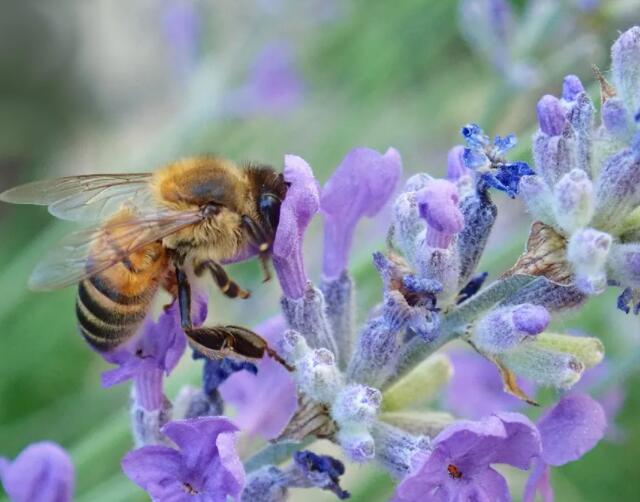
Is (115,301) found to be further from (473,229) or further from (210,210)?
(473,229)

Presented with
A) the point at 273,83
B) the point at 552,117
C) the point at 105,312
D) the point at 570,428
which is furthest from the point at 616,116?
the point at 273,83

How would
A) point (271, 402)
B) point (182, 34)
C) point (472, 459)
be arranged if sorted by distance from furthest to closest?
point (182, 34) → point (271, 402) → point (472, 459)

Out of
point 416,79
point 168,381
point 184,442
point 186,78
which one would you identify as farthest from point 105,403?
point 184,442

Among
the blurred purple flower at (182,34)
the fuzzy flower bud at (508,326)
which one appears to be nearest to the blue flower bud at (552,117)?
the fuzzy flower bud at (508,326)

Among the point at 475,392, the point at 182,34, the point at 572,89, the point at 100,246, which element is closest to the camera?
the point at 572,89

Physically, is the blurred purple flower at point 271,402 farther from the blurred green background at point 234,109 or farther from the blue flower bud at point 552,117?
the blue flower bud at point 552,117

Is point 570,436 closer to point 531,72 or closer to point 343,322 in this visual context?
point 343,322
